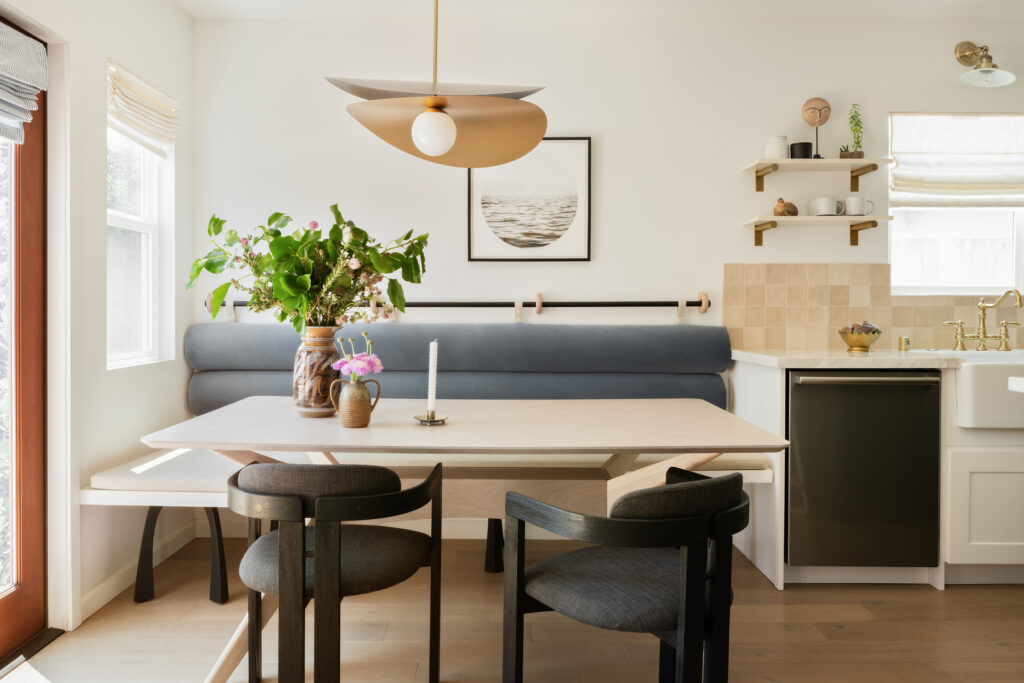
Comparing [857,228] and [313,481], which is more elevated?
[857,228]

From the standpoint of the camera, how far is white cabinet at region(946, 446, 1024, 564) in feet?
9.05

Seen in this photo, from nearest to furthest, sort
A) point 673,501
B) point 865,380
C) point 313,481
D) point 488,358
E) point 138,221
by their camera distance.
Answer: point 673,501 → point 313,481 → point 865,380 → point 138,221 → point 488,358

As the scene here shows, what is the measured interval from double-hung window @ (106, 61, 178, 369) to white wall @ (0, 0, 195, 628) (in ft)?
0.41

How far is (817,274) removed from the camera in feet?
11.2

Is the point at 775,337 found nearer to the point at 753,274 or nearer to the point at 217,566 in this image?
the point at 753,274

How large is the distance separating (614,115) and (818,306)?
4.75 ft

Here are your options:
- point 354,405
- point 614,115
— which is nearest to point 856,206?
point 614,115

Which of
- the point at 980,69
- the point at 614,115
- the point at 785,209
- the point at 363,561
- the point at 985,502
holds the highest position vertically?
the point at 980,69

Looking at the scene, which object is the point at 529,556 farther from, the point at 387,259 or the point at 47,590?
the point at 47,590

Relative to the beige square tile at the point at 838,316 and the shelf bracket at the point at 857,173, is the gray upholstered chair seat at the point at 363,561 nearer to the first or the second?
the beige square tile at the point at 838,316

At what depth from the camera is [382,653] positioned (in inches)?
87.4

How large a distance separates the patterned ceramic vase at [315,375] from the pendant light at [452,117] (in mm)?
671

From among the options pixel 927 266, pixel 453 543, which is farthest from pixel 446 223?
pixel 927 266

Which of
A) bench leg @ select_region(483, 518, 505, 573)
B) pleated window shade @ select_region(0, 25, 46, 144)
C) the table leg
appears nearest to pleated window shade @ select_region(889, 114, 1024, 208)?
bench leg @ select_region(483, 518, 505, 573)
